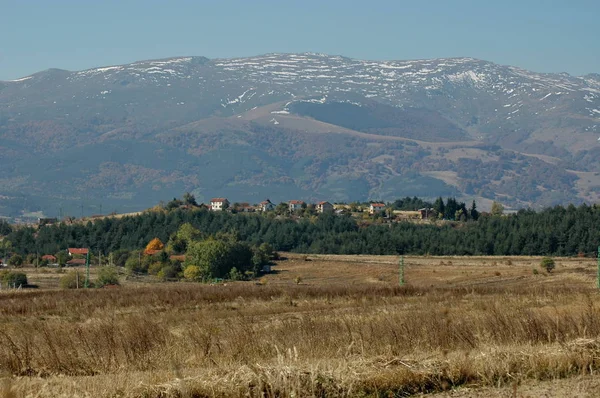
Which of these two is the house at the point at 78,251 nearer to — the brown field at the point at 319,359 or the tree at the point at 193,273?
the tree at the point at 193,273

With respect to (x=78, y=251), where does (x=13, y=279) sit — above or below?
above

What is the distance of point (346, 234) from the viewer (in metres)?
108

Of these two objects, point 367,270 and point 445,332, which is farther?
point 367,270

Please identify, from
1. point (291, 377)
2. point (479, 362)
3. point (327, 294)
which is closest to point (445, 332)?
point (479, 362)

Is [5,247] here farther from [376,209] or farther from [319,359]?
[319,359]

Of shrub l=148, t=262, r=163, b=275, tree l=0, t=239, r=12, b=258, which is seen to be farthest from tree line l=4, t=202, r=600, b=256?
shrub l=148, t=262, r=163, b=275

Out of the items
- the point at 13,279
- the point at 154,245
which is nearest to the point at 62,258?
the point at 154,245

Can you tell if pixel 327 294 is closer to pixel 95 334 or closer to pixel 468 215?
pixel 95 334

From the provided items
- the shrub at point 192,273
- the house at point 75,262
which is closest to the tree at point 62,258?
the house at point 75,262

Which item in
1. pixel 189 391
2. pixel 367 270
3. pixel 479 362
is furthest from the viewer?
pixel 367 270

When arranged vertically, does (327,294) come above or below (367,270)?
above

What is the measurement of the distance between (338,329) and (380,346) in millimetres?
1971

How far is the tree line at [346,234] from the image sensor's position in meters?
90.9

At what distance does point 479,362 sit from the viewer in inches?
469
